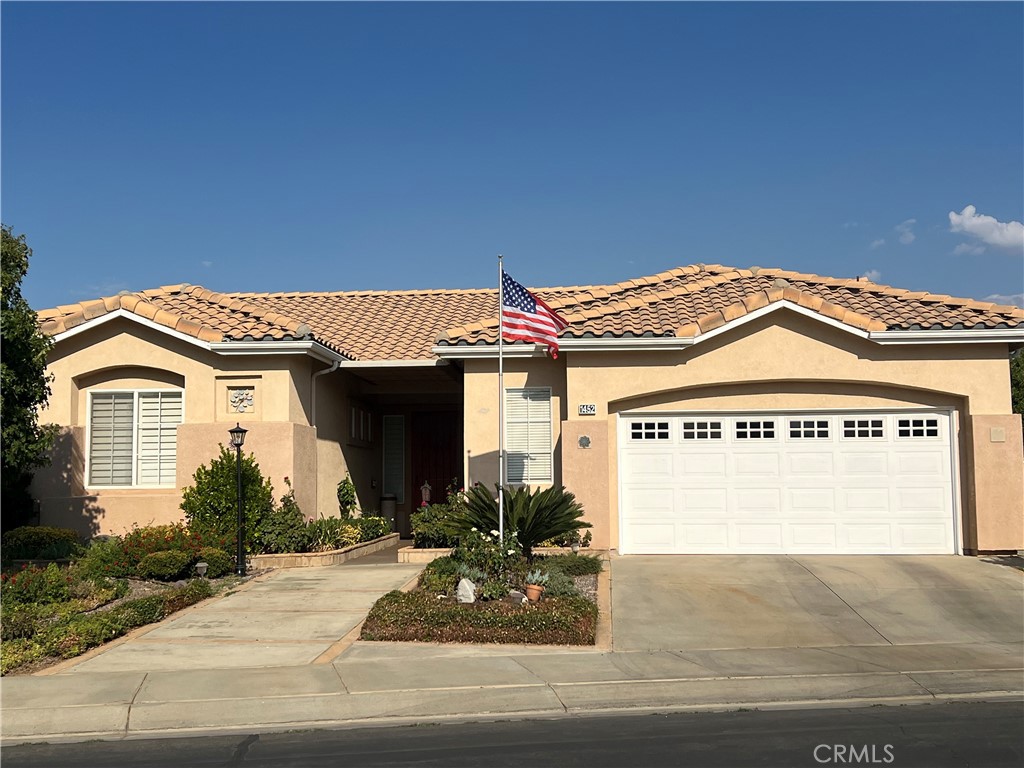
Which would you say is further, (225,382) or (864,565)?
(225,382)

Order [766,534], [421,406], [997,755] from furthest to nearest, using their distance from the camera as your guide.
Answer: [421,406]
[766,534]
[997,755]

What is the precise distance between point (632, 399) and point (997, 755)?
9.93 metres

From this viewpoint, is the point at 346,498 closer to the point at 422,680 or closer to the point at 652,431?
the point at 652,431

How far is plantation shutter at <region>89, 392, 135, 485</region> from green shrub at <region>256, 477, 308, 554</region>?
126 inches

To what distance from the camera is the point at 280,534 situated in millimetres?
16203

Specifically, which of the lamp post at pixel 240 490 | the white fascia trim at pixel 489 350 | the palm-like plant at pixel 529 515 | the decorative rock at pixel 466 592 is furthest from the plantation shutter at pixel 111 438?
the decorative rock at pixel 466 592

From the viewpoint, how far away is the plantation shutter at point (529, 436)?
17.0 m

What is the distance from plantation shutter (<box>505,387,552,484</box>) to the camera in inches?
671

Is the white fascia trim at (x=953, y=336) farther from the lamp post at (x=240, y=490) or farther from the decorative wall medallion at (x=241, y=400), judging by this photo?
the decorative wall medallion at (x=241, y=400)

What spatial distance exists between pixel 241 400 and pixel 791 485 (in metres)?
9.83

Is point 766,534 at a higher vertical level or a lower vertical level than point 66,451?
lower

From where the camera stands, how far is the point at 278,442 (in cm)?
1683

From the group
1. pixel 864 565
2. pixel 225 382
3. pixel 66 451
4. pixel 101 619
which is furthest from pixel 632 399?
pixel 66 451

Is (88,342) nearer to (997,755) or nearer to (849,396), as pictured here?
(849,396)
